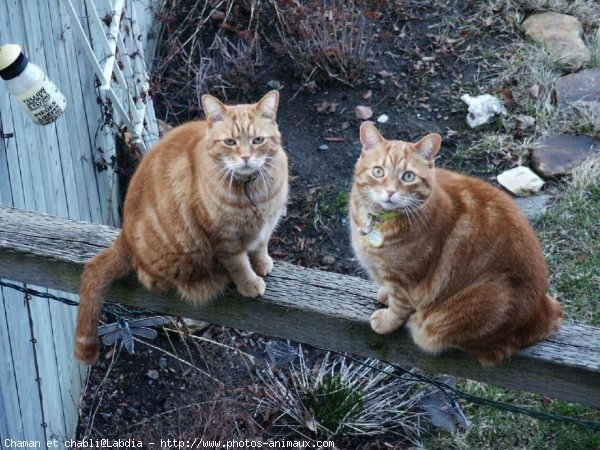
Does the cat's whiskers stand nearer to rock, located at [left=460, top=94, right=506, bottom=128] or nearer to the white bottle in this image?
the white bottle

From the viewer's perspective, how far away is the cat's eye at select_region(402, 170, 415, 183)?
2818mm

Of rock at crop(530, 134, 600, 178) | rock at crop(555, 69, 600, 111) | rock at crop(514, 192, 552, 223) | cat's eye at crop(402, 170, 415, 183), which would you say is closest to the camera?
cat's eye at crop(402, 170, 415, 183)

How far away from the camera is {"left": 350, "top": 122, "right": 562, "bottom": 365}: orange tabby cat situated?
2650 mm

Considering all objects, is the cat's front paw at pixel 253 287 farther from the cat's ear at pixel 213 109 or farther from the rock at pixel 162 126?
the rock at pixel 162 126

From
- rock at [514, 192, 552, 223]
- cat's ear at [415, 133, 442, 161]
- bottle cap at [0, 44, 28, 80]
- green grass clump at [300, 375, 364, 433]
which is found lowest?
green grass clump at [300, 375, 364, 433]

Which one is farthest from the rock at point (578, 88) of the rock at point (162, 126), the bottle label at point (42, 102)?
the bottle label at point (42, 102)

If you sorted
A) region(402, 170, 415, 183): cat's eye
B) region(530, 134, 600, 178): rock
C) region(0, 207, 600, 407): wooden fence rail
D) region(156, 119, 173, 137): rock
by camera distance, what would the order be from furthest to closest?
region(156, 119, 173, 137): rock → region(530, 134, 600, 178): rock → region(402, 170, 415, 183): cat's eye → region(0, 207, 600, 407): wooden fence rail

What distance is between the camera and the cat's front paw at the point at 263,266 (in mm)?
2908

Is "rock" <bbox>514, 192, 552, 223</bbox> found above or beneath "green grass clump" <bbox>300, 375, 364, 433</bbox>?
above

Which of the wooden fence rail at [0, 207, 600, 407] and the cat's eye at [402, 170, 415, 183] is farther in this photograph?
the cat's eye at [402, 170, 415, 183]

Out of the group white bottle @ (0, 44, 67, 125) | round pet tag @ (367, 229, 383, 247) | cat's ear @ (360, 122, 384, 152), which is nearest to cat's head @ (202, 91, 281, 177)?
cat's ear @ (360, 122, 384, 152)

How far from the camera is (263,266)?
9.65 ft

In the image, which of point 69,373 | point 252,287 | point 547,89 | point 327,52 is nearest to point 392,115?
point 327,52

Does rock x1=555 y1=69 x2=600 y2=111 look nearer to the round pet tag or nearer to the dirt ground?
Answer: the dirt ground
